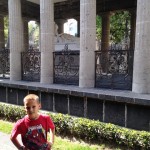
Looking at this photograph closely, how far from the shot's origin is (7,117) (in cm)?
791

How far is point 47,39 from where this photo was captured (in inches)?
368

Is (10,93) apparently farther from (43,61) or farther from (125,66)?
(125,66)

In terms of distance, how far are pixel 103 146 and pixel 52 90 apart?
321cm

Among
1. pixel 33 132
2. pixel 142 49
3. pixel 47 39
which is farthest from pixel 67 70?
pixel 33 132

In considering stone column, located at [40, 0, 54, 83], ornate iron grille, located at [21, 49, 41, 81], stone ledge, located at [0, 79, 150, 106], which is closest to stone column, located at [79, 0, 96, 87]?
stone ledge, located at [0, 79, 150, 106]

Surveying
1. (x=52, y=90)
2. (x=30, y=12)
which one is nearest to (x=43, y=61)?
(x=52, y=90)

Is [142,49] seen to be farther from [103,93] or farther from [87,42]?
[87,42]

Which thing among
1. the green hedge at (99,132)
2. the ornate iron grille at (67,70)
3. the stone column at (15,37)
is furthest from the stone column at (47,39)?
the green hedge at (99,132)

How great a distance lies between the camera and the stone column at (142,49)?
6777mm

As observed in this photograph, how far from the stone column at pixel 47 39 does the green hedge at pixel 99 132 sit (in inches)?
124

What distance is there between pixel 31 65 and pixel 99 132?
18.7ft

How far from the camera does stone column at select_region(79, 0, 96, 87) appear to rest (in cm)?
802

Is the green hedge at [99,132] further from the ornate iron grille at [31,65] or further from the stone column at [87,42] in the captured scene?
the ornate iron grille at [31,65]

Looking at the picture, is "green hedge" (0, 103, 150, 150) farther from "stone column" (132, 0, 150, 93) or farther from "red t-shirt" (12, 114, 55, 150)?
"red t-shirt" (12, 114, 55, 150)
